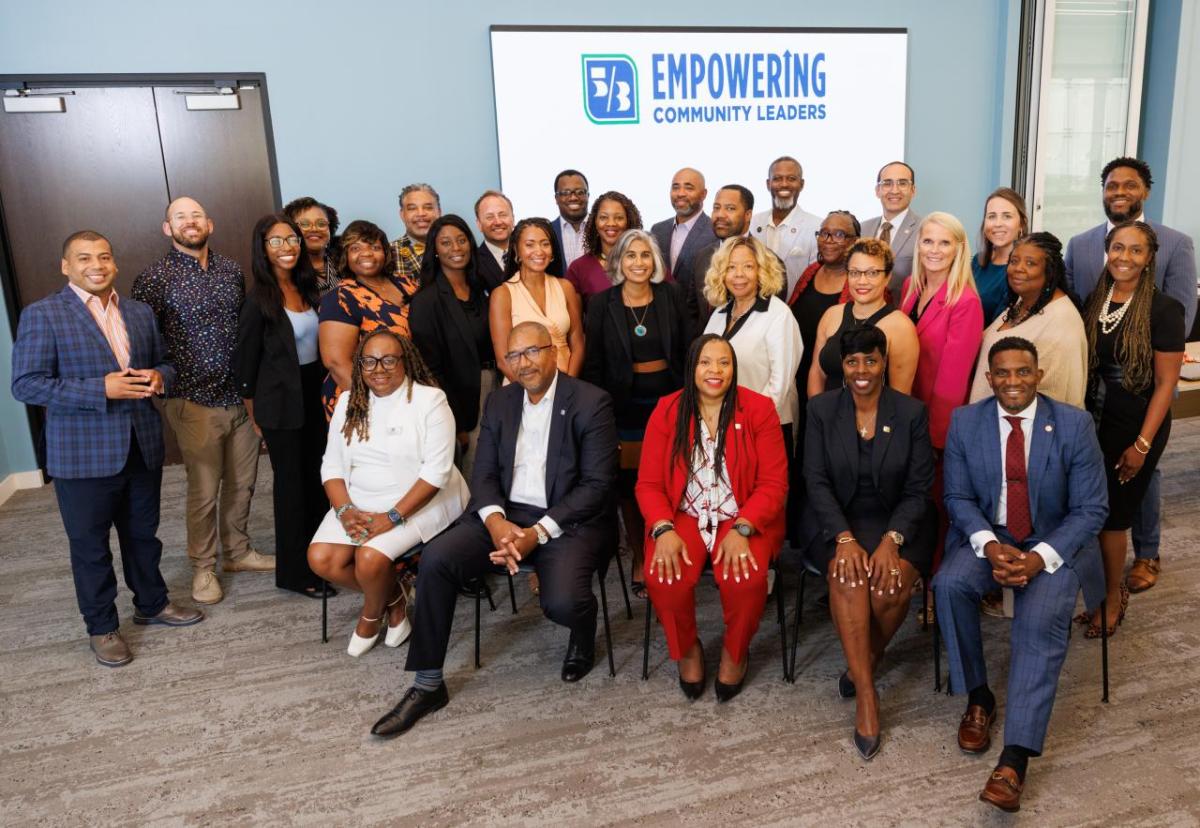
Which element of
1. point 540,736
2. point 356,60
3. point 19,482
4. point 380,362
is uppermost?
point 356,60

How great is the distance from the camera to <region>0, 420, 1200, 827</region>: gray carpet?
2.42m

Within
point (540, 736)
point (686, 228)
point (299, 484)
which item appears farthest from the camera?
point (686, 228)

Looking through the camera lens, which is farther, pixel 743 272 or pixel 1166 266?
pixel 1166 266

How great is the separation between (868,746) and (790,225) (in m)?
2.76

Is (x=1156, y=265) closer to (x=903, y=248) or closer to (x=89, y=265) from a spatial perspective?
(x=903, y=248)

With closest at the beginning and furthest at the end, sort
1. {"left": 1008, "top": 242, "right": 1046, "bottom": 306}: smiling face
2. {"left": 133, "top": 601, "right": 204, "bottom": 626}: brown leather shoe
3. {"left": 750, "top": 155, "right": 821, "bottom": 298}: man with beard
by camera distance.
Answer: {"left": 1008, "top": 242, "right": 1046, "bottom": 306}: smiling face
{"left": 133, "top": 601, "right": 204, "bottom": 626}: brown leather shoe
{"left": 750, "top": 155, "right": 821, "bottom": 298}: man with beard

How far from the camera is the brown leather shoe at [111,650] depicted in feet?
10.8

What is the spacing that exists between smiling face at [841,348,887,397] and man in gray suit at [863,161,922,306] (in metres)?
1.34

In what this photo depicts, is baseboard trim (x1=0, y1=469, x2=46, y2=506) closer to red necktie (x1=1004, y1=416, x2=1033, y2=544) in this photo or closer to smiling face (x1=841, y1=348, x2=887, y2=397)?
smiling face (x1=841, y1=348, x2=887, y2=397)

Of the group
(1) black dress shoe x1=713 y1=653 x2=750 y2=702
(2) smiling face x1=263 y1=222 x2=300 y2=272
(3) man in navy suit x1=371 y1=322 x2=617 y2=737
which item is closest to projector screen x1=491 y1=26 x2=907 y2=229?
(2) smiling face x1=263 y1=222 x2=300 y2=272

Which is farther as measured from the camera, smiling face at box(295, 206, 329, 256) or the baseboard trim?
the baseboard trim

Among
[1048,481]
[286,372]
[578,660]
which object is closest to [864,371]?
[1048,481]

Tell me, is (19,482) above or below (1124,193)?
below

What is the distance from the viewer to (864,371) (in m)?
2.82
